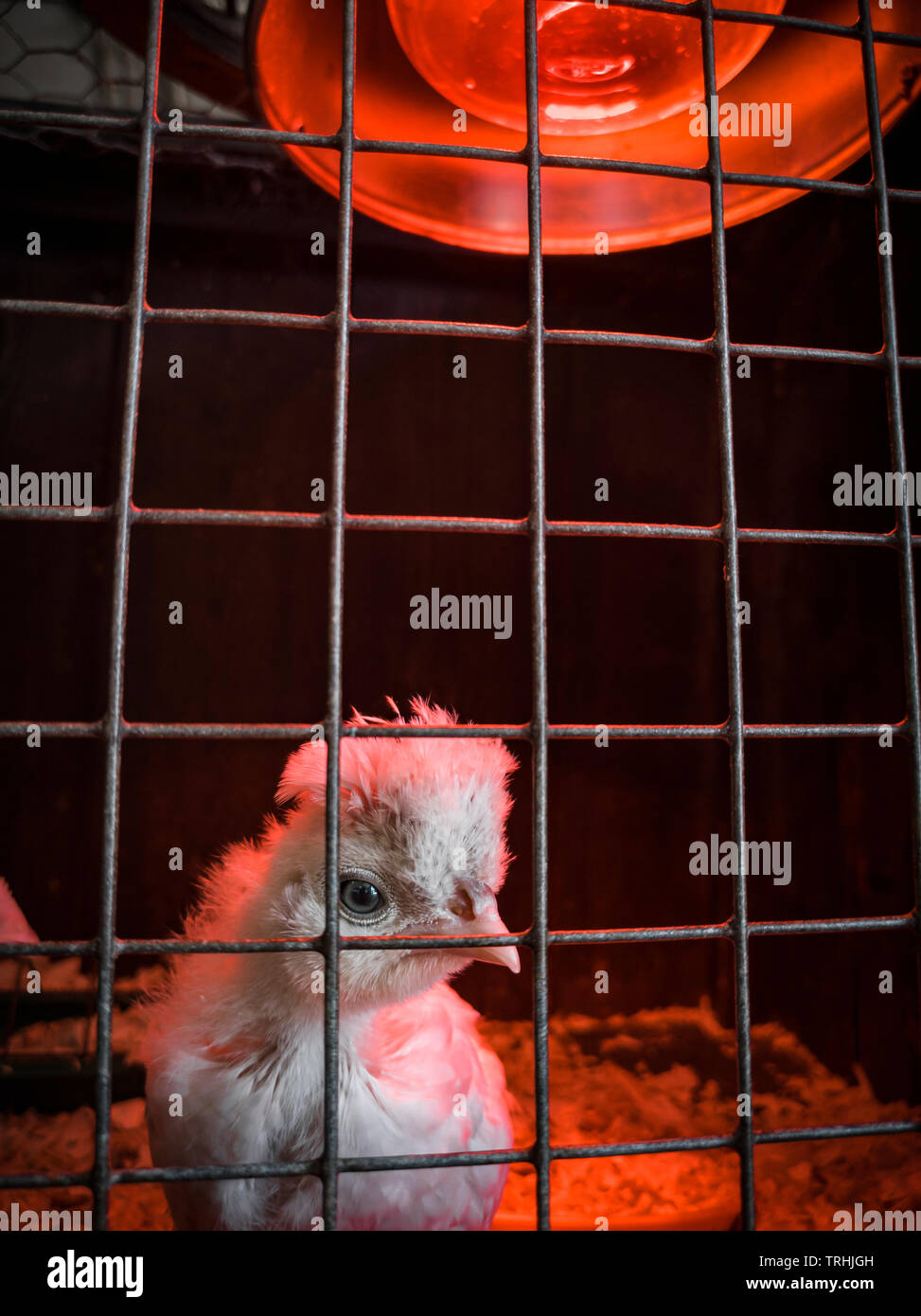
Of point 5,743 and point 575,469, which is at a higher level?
point 575,469

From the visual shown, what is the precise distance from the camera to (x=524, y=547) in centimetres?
Result: 306

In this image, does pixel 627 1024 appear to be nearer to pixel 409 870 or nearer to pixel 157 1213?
pixel 157 1213

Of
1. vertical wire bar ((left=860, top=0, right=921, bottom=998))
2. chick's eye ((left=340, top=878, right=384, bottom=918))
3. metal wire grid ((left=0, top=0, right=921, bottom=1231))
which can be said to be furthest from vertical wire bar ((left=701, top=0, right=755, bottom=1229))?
chick's eye ((left=340, top=878, right=384, bottom=918))

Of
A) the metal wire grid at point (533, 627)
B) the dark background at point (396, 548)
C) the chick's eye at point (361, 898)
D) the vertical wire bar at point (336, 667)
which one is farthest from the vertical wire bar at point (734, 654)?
the dark background at point (396, 548)

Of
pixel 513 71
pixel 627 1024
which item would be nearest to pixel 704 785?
pixel 627 1024

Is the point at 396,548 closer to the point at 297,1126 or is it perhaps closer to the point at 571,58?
the point at 571,58

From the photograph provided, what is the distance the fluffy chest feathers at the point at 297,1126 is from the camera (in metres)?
1.36

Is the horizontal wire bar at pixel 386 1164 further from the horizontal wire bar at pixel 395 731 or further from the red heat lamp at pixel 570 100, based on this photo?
the red heat lamp at pixel 570 100

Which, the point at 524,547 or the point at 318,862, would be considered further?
the point at 524,547

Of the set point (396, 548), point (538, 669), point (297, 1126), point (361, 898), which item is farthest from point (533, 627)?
point (396, 548)

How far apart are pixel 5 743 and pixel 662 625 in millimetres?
2191

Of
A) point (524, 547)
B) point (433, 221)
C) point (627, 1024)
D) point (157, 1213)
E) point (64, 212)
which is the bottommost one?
point (157, 1213)

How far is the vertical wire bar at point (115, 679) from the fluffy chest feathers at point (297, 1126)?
0.53 metres

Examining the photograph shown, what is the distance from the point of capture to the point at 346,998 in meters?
1.44
